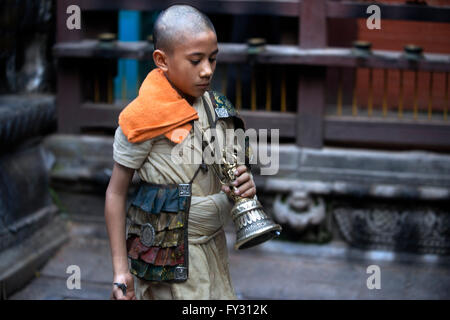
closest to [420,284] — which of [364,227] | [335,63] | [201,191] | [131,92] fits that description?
[364,227]

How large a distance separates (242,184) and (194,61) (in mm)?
494

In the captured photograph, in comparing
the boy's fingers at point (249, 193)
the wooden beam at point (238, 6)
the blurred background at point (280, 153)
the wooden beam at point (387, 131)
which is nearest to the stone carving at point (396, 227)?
the blurred background at point (280, 153)

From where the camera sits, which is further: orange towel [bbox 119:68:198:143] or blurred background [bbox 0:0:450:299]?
blurred background [bbox 0:0:450:299]

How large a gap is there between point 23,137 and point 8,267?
105cm

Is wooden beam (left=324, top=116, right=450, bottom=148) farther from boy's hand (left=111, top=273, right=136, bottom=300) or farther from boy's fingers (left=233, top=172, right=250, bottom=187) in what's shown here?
boy's hand (left=111, top=273, right=136, bottom=300)

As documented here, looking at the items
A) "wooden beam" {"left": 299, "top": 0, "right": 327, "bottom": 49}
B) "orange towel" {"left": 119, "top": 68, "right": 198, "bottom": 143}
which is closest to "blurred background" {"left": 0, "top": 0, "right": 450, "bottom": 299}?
"wooden beam" {"left": 299, "top": 0, "right": 327, "bottom": 49}

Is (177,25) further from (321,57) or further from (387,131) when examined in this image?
(387,131)

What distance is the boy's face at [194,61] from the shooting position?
2336 mm

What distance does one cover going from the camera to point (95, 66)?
17.3ft

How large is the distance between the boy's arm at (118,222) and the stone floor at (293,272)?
5.91 ft

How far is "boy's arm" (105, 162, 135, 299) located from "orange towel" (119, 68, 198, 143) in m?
0.17

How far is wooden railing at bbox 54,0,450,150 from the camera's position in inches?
185

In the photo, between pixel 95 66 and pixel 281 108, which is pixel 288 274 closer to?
pixel 281 108

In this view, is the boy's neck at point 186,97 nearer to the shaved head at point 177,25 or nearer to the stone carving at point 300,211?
the shaved head at point 177,25
